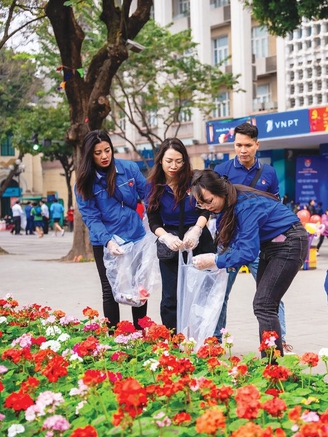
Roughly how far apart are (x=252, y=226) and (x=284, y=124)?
23.8 metres

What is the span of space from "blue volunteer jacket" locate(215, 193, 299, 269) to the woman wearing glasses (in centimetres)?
80

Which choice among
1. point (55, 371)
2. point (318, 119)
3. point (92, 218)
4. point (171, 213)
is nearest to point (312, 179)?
point (318, 119)

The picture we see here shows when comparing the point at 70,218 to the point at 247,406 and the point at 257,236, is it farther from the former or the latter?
the point at 247,406

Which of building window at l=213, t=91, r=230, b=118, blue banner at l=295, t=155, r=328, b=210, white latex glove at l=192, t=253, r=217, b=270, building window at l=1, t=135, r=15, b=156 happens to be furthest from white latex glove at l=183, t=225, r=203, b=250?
building window at l=1, t=135, r=15, b=156

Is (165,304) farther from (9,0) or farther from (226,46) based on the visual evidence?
(226,46)

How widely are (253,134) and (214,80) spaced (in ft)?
78.5

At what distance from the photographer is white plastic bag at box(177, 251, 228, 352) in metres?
5.36

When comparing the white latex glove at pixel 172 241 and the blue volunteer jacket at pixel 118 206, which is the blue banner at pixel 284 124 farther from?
the white latex glove at pixel 172 241

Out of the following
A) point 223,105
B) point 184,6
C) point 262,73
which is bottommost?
point 223,105

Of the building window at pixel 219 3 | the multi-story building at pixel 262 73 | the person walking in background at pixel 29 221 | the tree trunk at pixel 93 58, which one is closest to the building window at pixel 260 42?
the multi-story building at pixel 262 73

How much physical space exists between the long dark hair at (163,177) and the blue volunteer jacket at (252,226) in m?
0.80

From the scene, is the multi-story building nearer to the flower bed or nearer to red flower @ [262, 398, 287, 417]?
the flower bed

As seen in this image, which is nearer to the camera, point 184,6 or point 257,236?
point 257,236

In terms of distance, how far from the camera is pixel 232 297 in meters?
10.2
